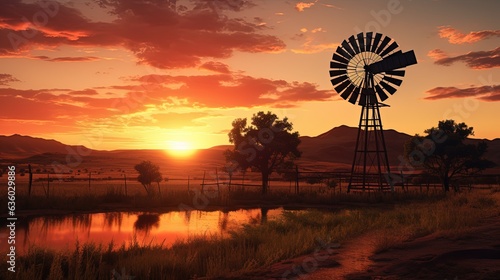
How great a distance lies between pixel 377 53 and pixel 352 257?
27.3 metres

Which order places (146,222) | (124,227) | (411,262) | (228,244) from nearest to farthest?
(411,262)
(228,244)
(124,227)
(146,222)

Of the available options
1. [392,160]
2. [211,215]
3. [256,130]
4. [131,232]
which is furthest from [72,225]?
[392,160]

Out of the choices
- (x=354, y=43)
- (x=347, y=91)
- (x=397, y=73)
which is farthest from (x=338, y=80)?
(x=397, y=73)

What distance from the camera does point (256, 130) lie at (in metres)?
40.9

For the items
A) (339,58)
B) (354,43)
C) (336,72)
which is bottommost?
(336,72)

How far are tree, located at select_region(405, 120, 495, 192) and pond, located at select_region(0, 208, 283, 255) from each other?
23036 mm

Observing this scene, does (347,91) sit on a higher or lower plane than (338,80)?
lower

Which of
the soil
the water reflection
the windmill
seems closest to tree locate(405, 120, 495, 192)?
the windmill

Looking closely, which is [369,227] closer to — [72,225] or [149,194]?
[72,225]

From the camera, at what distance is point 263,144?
39688mm

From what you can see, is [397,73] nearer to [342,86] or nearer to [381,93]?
[381,93]

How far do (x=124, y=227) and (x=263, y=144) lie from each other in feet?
66.1

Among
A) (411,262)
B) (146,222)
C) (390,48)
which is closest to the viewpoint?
(411,262)

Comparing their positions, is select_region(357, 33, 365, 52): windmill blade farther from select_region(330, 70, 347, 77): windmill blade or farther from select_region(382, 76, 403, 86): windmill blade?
select_region(382, 76, 403, 86): windmill blade
